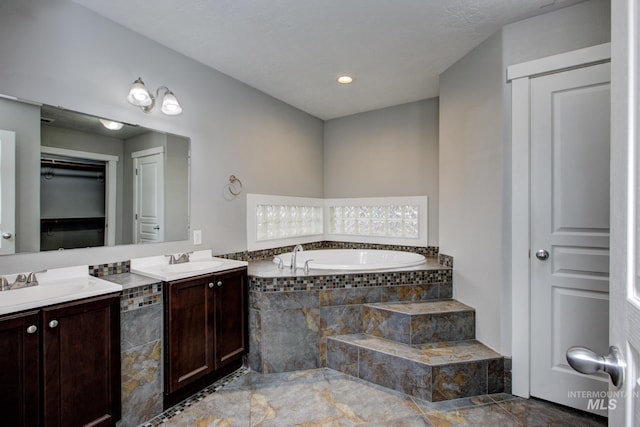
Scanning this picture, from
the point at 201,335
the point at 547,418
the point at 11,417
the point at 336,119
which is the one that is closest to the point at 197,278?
the point at 201,335

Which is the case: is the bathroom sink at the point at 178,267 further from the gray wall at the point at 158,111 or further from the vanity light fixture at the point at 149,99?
the vanity light fixture at the point at 149,99

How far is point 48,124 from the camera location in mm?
1838

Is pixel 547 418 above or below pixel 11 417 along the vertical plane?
below

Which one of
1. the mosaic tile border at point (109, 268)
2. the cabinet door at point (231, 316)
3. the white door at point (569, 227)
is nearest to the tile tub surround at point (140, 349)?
the mosaic tile border at point (109, 268)

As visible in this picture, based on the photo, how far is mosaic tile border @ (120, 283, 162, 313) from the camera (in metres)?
1.77

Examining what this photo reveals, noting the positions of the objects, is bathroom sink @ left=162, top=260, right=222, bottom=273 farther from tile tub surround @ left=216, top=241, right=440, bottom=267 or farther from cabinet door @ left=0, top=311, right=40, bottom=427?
cabinet door @ left=0, top=311, right=40, bottom=427

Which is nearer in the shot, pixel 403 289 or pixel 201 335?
pixel 201 335

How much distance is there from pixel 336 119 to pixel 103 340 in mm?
3568

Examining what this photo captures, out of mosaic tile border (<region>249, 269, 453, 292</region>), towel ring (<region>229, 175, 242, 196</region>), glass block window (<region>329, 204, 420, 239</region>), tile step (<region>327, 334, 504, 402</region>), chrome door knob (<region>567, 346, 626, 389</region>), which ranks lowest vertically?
tile step (<region>327, 334, 504, 402</region>)

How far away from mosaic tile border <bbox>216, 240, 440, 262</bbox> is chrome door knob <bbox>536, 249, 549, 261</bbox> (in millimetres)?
1454

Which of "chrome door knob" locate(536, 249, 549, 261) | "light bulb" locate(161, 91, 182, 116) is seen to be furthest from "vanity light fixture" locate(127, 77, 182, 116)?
"chrome door knob" locate(536, 249, 549, 261)

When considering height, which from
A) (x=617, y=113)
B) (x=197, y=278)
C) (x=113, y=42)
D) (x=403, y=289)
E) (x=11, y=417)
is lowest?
(x=11, y=417)

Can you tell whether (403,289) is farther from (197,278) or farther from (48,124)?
(48,124)

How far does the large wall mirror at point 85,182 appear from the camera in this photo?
5.64 feet
